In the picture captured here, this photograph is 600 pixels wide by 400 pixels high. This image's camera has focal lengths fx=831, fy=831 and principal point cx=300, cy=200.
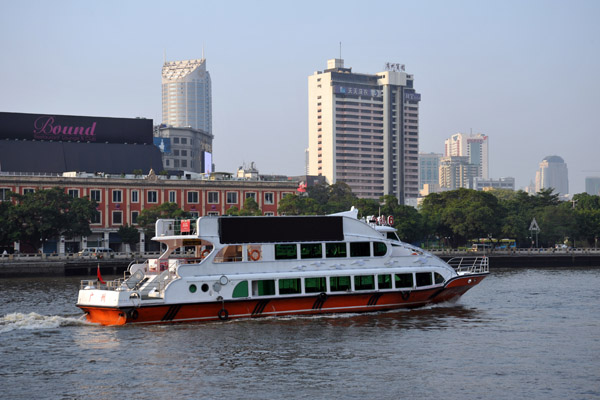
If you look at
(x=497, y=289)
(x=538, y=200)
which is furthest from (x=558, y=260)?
(x=497, y=289)

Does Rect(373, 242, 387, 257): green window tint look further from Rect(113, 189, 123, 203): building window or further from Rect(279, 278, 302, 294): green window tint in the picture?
Rect(113, 189, 123, 203): building window

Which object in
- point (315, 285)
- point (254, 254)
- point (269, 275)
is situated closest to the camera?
point (269, 275)

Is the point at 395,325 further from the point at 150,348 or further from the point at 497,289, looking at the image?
the point at 497,289

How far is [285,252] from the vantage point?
46.4m

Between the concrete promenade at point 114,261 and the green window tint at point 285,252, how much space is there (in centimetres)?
4951

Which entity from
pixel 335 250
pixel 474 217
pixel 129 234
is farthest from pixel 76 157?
pixel 335 250

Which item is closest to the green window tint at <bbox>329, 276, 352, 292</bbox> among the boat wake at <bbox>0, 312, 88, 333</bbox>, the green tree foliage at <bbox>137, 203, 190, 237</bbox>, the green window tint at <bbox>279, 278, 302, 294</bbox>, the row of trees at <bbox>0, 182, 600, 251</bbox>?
the green window tint at <bbox>279, 278, 302, 294</bbox>

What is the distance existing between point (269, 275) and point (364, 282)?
579 cm

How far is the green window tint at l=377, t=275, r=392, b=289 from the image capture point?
47.8 meters

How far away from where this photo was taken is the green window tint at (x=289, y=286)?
150 feet

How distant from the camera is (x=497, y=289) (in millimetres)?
67312

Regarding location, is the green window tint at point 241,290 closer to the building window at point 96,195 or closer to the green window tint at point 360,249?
the green window tint at point 360,249

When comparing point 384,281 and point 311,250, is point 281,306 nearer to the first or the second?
point 311,250

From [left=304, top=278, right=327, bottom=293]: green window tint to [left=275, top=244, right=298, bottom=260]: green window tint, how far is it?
1566 millimetres
